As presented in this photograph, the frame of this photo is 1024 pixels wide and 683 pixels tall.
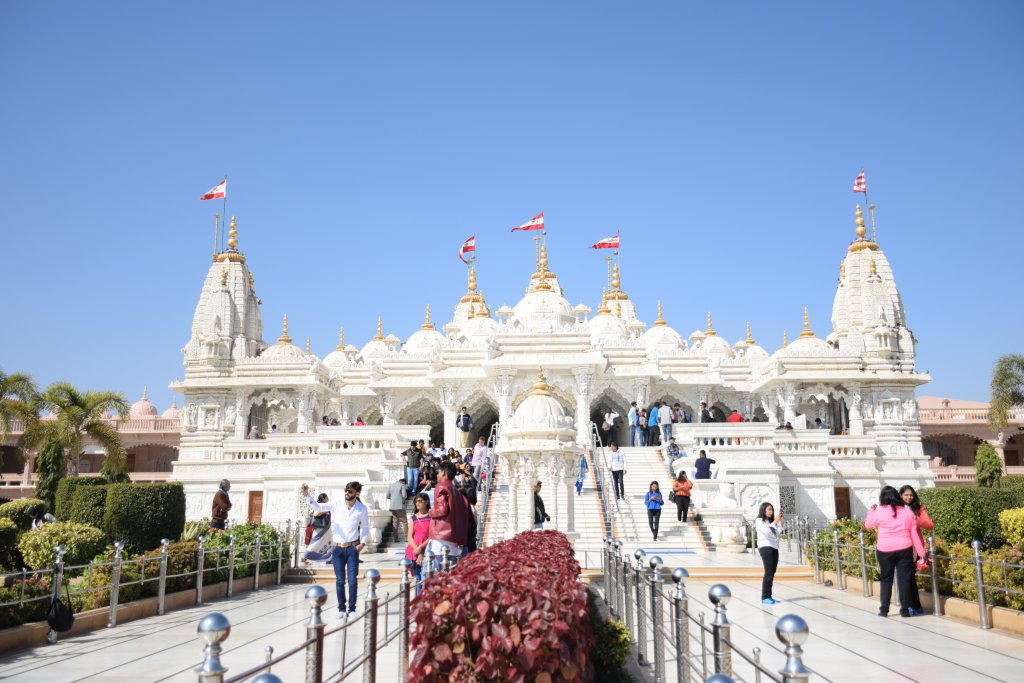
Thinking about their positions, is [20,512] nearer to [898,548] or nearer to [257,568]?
[257,568]

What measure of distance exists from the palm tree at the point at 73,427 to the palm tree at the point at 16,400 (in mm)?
467

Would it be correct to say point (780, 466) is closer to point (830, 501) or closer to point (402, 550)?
point (830, 501)

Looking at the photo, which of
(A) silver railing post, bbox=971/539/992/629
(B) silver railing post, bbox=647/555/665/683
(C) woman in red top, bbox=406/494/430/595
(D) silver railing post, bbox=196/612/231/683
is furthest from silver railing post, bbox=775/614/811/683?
(C) woman in red top, bbox=406/494/430/595

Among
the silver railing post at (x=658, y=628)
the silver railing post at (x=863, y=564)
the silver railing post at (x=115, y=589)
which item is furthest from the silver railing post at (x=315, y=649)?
the silver railing post at (x=863, y=564)

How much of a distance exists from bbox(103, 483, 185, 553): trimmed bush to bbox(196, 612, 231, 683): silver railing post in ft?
43.5

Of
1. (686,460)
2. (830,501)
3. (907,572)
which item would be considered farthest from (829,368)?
(907,572)

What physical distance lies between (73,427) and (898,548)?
29.6 meters

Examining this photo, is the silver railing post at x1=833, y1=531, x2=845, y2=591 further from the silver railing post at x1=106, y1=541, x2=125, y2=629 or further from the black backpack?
the black backpack

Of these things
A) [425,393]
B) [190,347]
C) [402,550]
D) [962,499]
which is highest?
[190,347]

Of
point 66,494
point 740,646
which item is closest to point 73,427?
point 66,494

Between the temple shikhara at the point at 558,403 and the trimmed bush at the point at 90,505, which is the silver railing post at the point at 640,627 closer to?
the temple shikhara at the point at 558,403

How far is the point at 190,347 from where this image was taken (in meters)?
39.6

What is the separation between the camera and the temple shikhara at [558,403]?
67.8 ft

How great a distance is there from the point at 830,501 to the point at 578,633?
21220mm
